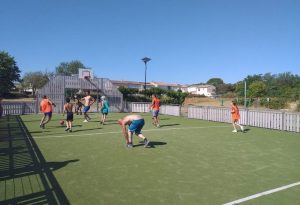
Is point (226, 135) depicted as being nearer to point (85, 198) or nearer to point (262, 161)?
point (262, 161)

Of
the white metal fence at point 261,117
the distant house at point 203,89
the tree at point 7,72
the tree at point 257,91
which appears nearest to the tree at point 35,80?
the tree at point 7,72

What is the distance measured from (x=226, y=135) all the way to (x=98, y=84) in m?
19.1

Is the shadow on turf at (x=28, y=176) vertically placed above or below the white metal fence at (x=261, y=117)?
below

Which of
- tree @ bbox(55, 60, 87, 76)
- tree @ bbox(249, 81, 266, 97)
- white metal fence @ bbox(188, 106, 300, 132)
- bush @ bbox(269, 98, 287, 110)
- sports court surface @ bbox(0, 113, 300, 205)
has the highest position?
tree @ bbox(55, 60, 87, 76)

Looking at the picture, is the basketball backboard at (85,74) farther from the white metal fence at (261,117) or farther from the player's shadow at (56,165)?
the player's shadow at (56,165)

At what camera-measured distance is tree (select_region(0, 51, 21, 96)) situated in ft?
228

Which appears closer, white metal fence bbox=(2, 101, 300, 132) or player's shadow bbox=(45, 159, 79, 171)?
player's shadow bbox=(45, 159, 79, 171)

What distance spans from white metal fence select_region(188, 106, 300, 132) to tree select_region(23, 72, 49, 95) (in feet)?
219

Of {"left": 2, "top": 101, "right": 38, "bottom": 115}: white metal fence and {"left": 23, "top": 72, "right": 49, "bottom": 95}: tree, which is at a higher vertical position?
{"left": 23, "top": 72, "right": 49, "bottom": 95}: tree

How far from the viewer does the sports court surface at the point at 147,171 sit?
5.27 meters

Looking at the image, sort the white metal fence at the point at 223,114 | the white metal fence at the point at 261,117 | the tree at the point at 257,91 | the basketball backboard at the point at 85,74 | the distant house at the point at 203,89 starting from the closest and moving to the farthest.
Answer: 1. the white metal fence at the point at 261,117
2. the white metal fence at the point at 223,114
3. the basketball backboard at the point at 85,74
4. the tree at the point at 257,91
5. the distant house at the point at 203,89

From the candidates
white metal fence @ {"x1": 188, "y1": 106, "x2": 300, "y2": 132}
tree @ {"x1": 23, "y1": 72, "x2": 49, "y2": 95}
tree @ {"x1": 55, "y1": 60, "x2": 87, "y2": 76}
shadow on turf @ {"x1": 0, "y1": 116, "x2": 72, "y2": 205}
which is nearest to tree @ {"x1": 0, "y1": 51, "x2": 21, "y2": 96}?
tree @ {"x1": 23, "y1": 72, "x2": 49, "y2": 95}

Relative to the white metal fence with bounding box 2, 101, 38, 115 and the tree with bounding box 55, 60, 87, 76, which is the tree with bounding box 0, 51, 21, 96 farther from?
the white metal fence with bounding box 2, 101, 38, 115

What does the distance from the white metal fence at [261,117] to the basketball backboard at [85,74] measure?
491 inches
